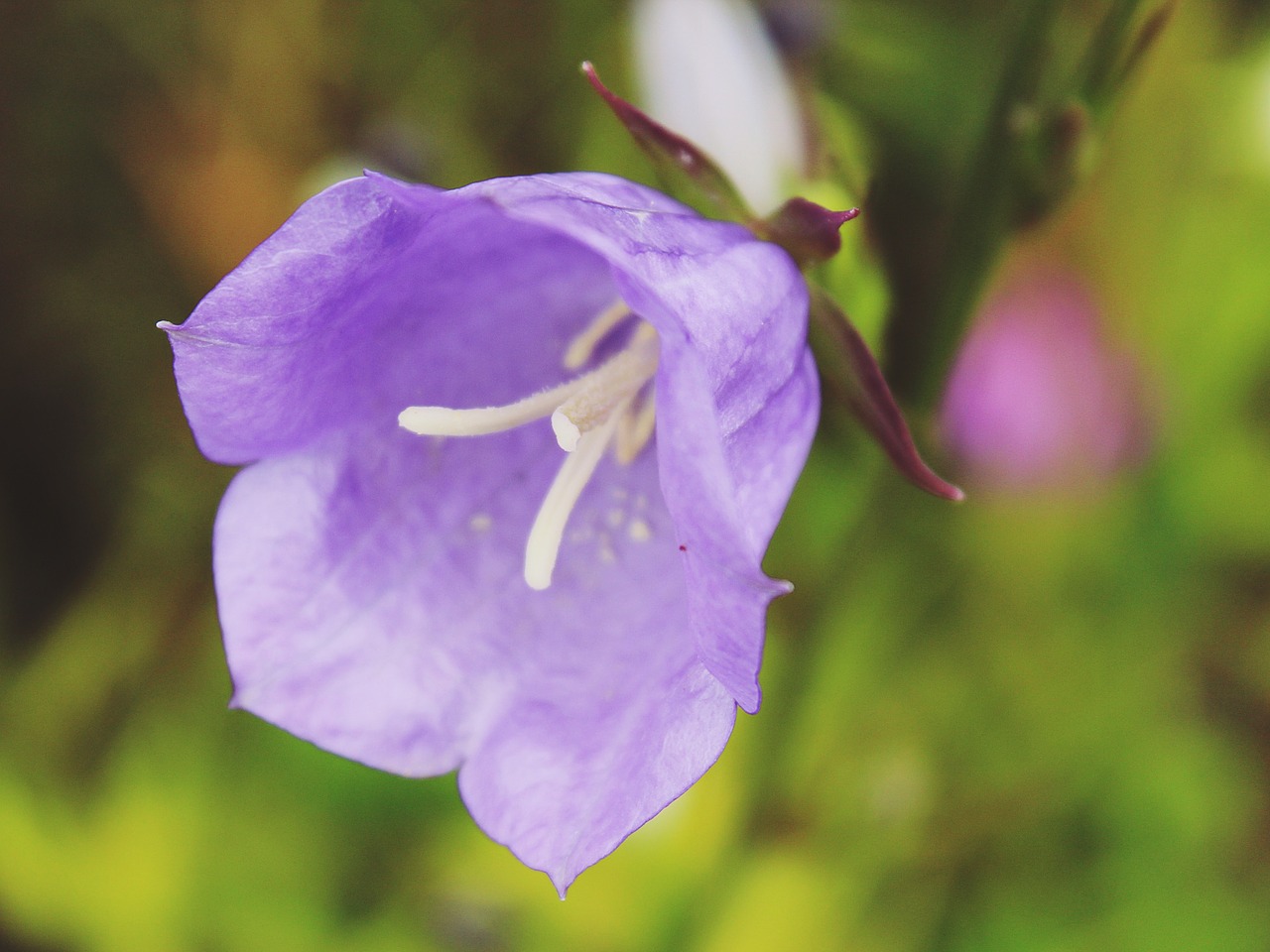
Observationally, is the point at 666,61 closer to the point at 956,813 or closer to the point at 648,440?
the point at 648,440

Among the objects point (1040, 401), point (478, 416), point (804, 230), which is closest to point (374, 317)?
point (478, 416)

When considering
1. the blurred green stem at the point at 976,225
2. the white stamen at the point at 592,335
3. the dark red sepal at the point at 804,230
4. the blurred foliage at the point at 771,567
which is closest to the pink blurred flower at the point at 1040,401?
the blurred foliage at the point at 771,567

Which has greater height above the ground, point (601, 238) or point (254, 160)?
point (601, 238)

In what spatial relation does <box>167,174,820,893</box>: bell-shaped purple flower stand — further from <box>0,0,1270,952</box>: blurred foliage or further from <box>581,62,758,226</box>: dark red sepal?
<box>0,0,1270,952</box>: blurred foliage

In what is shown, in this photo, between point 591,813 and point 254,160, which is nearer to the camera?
point 591,813

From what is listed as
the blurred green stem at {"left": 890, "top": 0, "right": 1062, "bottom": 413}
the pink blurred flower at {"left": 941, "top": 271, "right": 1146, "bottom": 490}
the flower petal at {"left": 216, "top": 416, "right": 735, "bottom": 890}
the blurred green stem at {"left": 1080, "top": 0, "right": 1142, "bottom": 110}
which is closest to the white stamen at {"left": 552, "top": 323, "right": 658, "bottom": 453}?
the flower petal at {"left": 216, "top": 416, "right": 735, "bottom": 890}

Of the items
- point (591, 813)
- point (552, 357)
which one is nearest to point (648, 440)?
point (552, 357)
